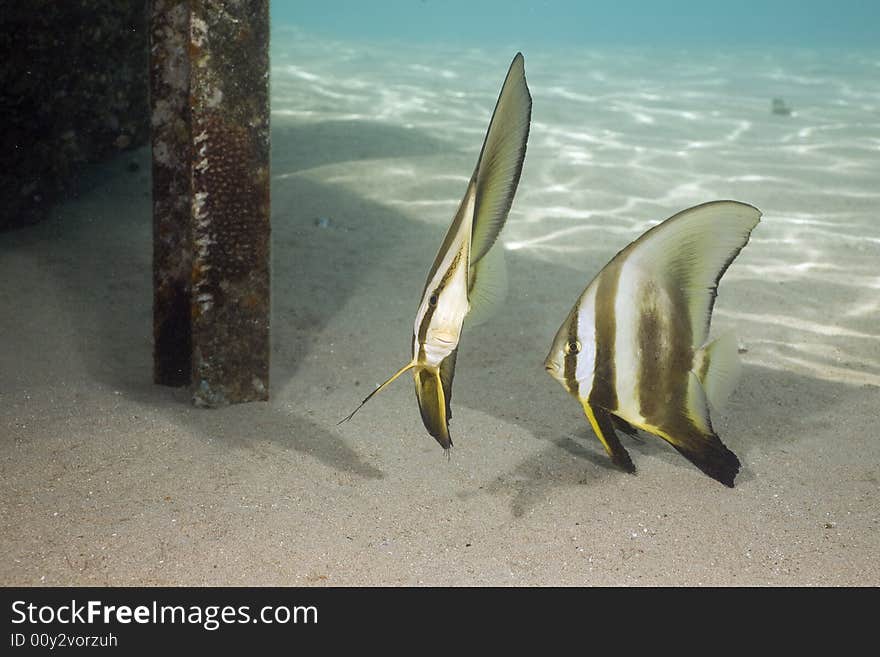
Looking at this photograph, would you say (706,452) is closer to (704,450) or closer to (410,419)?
(704,450)

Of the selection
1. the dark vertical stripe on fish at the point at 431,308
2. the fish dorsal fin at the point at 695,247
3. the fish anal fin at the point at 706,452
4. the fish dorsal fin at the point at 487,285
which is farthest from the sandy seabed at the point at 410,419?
the dark vertical stripe on fish at the point at 431,308

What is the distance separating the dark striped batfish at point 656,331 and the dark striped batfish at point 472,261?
54 cm

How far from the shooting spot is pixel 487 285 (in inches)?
71.6

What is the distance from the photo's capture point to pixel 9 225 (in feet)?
18.8

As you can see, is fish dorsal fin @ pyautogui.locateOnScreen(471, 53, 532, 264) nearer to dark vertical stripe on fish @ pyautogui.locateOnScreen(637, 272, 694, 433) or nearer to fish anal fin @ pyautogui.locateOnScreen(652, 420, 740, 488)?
dark vertical stripe on fish @ pyautogui.locateOnScreen(637, 272, 694, 433)

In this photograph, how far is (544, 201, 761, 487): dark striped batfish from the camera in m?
2.27

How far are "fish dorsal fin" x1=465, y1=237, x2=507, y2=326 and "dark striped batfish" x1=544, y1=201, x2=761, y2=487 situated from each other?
0.51 metres

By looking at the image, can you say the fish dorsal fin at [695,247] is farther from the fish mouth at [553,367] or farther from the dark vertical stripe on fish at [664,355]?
the fish mouth at [553,367]

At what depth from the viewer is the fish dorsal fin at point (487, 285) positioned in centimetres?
180

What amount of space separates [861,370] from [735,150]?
7.04 metres

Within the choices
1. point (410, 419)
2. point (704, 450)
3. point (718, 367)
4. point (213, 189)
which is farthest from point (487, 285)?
point (410, 419)

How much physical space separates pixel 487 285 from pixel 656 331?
2.59 ft

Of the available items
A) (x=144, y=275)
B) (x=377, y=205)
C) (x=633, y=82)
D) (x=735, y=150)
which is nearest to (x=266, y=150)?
(x=144, y=275)
